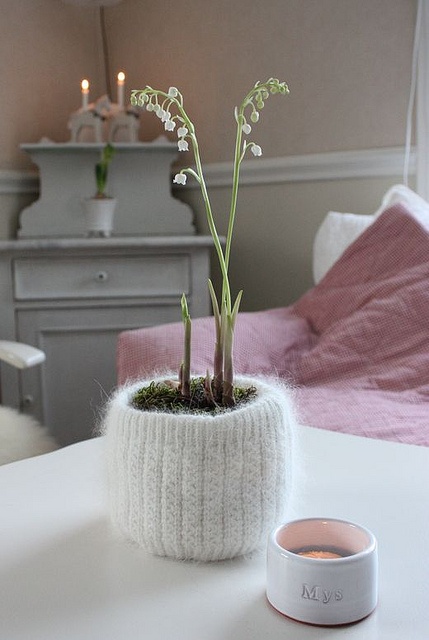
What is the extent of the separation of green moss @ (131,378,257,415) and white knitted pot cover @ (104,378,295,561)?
0.02 m

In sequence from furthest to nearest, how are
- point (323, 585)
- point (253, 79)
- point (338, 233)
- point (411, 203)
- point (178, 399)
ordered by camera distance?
point (253, 79) < point (338, 233) < point (411, 203) < point (178, 399) < point (323, 585)

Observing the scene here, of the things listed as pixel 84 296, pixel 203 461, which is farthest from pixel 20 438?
pixel 203 461

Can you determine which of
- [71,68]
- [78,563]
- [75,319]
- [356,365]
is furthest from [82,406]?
[78,563]

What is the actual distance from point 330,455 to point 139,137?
2.03 meters

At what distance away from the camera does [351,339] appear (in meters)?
1.66

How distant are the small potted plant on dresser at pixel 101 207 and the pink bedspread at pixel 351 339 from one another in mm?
750

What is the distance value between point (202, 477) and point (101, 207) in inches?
72.7

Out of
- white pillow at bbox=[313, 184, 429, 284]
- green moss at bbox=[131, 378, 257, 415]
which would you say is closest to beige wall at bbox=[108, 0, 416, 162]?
white pillow at bbox=[313, 184, 429, 284]

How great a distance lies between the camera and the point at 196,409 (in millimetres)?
664

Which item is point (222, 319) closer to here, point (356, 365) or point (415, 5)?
point (356, 365)

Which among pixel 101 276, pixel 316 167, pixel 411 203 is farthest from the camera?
pixel 316 167

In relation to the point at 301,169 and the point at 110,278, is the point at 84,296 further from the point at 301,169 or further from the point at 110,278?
the point at 301,169

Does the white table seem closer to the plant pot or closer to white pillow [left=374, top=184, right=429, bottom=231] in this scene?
white pillow [left=374, top=184, right=429, bottom=231]

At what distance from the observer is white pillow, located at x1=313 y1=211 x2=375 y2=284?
198cm
